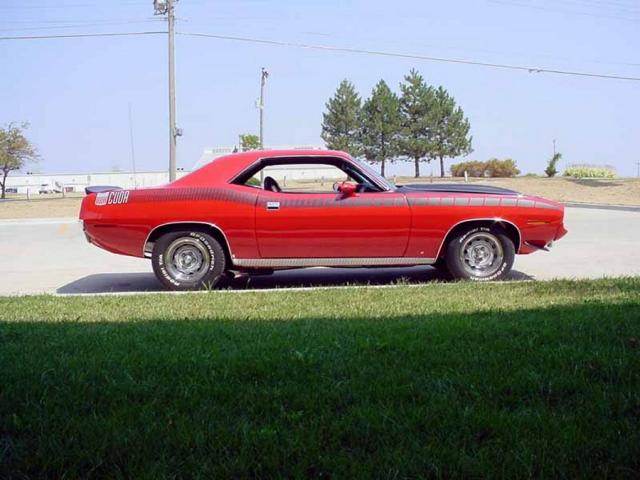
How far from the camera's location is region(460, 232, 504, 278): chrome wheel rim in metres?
7.37

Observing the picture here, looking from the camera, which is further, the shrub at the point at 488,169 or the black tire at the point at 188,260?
the shrub at the point at 488,169

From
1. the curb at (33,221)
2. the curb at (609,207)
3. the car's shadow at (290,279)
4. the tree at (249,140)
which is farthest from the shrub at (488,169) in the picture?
the car's shadow at (290,279)

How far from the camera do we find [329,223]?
282 inches

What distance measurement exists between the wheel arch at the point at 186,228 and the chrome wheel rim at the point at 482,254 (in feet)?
9.02

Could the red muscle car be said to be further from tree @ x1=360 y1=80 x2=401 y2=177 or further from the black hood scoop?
tree @ x1=360 y1=80 x2=401 y2=177

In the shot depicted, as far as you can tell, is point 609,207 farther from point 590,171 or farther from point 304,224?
point 590,171

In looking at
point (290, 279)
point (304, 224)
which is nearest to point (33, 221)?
point (290, 279)

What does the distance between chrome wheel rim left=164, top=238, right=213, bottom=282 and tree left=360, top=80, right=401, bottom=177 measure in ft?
185

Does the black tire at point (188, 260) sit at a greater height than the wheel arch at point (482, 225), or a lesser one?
lesser

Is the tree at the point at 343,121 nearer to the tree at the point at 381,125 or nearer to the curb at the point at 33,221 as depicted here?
the tree at the point at 381,125

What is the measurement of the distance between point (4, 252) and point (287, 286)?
22.2 feet

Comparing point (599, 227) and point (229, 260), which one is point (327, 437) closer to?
point (229, 260)

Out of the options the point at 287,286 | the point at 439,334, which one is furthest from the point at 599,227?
the point at 439,334

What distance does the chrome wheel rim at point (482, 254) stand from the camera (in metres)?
7.37
